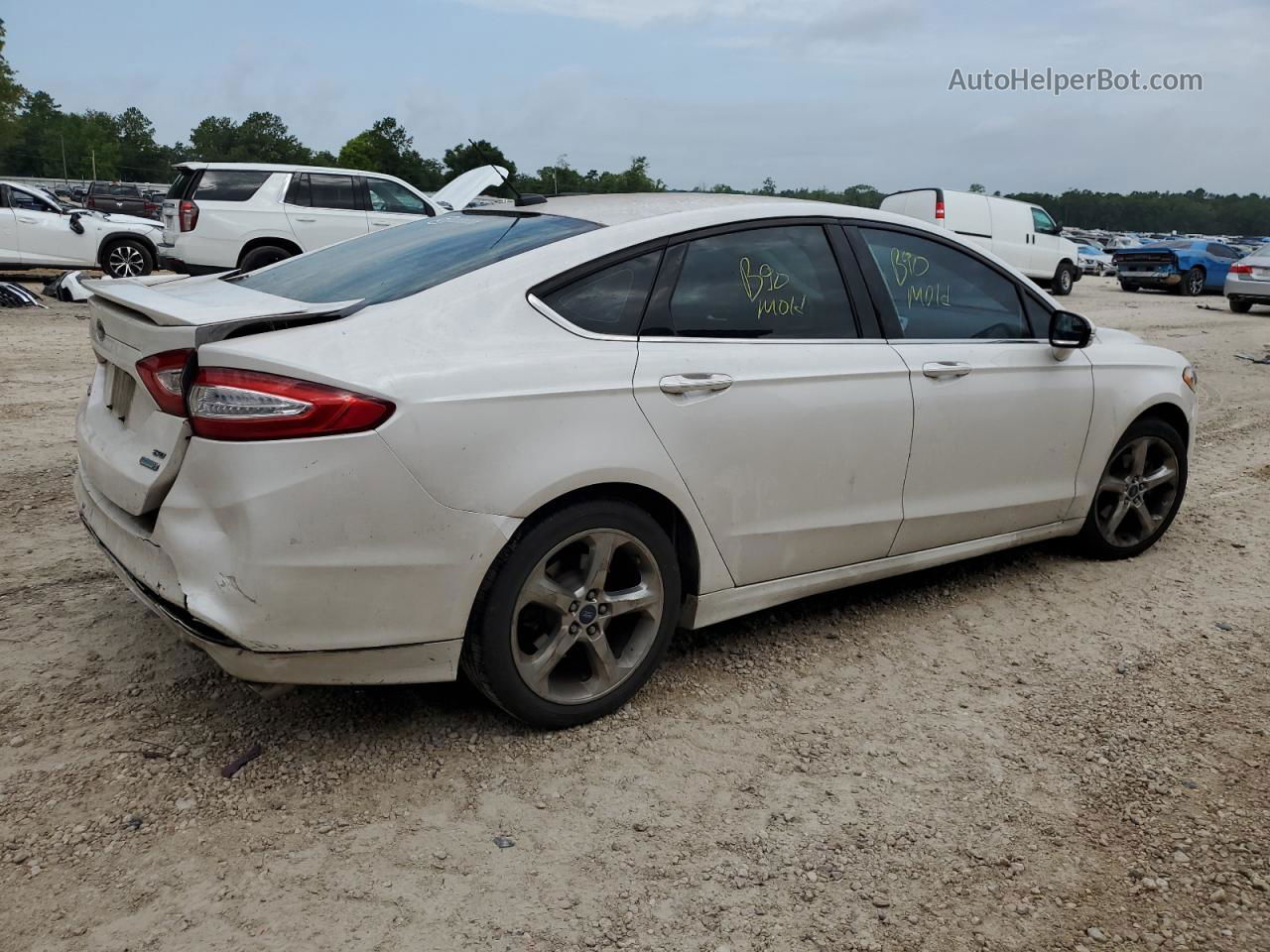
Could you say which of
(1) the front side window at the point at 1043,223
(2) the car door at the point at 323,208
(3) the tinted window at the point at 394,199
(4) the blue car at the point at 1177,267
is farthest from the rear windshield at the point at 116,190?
(4) the blue car at the point at 1177,267

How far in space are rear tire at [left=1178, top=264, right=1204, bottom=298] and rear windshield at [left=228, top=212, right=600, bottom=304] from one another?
23.8 m

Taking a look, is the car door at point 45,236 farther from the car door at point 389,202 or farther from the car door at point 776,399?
the car door at point 776,399

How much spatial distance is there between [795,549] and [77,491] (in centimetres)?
235

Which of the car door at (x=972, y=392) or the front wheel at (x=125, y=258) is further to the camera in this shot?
the front wheel at (x=125, y=258)

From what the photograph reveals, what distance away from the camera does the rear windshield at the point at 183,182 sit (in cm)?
1368

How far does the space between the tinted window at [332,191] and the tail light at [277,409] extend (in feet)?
41.1

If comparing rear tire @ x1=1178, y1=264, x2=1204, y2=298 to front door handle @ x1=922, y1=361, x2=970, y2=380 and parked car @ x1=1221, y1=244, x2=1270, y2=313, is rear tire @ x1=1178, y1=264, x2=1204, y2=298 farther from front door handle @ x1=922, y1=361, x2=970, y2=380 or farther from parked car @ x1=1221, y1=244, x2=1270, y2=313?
front door handle @ x1=922, y1=361, x2=970, y2=380

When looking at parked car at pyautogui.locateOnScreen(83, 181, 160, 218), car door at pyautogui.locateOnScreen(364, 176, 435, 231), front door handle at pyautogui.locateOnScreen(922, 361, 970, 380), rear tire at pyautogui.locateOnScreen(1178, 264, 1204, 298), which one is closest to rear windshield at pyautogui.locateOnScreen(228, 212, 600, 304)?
front door handle at pyautogui.locateOnScreen(922, 361, 970, 380)

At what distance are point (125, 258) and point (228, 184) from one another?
3.61 m

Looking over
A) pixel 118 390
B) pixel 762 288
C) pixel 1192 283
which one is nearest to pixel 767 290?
pixel 762 288

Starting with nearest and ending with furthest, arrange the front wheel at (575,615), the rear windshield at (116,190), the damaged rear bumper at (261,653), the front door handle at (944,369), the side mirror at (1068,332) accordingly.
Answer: the damaged rear bumper at (261,653) < the front wheel at (575,615) < the front door handle at (944,369) < the side mirror at (1068,332) < the rear windshield at (116,190)

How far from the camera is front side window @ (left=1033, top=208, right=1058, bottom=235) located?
818 inches

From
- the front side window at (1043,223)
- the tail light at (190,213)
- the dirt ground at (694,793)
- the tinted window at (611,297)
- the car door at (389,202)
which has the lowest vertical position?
the dirt ground at (694,793)

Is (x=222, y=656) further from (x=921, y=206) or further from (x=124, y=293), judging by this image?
(x=921, y=206)
